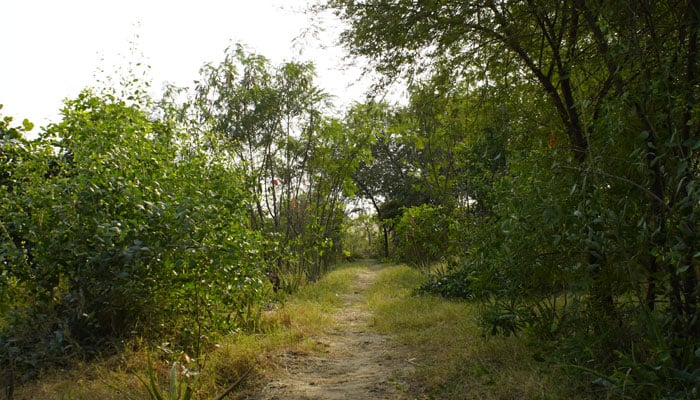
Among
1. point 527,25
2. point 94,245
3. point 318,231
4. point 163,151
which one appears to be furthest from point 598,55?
point 318,231

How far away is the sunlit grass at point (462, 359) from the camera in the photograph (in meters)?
3.42

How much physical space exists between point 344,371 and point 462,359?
1.14 meters

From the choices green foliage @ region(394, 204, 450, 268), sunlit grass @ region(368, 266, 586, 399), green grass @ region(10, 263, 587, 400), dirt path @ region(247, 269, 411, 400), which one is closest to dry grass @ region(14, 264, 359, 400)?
green grass @ region(10, 263, 587, 400)

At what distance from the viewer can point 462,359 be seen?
14.3 feet

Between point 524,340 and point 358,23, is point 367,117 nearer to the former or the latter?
point 358,23

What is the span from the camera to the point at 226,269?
14.8ft

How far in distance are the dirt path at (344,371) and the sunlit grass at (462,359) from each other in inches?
8.1

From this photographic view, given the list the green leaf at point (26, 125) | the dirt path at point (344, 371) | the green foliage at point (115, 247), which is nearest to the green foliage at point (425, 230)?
the dirt path at point (344, 371)

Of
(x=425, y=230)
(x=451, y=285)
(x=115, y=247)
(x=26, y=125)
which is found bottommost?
(x=451, y=285)

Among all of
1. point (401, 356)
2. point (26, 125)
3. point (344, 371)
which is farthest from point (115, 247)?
point (401, 356)

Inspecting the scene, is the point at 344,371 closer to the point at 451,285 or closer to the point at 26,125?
the point at 451,285

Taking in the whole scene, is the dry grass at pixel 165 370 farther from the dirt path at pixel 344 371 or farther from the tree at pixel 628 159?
the tree at pixel 628 159

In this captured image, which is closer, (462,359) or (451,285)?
(462,359)

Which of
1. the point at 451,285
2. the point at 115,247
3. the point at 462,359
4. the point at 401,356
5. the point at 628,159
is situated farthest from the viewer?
the point at 451,285
